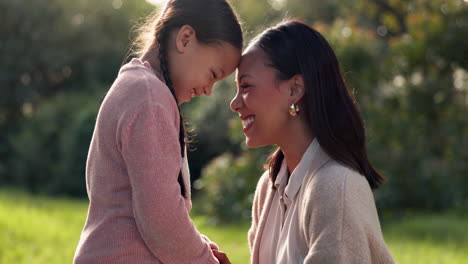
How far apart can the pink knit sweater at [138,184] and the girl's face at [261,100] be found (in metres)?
0.48

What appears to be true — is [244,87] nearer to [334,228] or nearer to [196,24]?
[196,24]

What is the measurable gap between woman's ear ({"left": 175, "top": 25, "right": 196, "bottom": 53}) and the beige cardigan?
728 mm

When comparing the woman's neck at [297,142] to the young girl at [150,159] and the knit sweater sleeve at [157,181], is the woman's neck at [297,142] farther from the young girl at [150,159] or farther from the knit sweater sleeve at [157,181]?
the knit sweater sleeve at [157,181]

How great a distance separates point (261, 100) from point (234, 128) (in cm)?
686

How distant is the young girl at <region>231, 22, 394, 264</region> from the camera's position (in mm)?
2412

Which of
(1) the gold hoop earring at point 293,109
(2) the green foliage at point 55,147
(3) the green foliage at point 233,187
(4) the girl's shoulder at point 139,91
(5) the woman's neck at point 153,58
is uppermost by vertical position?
(5) the woman's neck at point 153,58

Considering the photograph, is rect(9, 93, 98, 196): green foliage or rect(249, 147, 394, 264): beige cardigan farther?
rect(9, 93, 98, 196): green foliage

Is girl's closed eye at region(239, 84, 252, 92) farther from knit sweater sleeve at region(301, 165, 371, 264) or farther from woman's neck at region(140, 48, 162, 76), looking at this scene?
knit sweater sleeve at region(301, 165, 371, 264)

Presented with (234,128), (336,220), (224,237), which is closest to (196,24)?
(336,220)

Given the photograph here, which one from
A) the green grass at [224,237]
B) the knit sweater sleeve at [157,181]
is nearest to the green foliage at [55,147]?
the green grass at [224,237]

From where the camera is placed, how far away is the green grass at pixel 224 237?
674 centimetres

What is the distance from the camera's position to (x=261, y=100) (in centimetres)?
284

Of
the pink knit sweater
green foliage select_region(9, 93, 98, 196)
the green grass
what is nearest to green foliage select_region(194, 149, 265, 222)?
the green grass

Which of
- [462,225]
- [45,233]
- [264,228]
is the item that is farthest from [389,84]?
[264,228]
